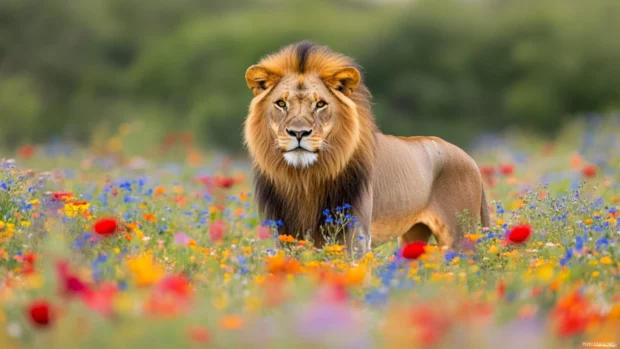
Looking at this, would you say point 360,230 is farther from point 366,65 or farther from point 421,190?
point 366,65

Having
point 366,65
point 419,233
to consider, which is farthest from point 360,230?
point 366,65

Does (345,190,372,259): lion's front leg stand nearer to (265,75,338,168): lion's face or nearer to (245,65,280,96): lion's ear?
(265,75,338,168): lion's face

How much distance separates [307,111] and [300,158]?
296 mm

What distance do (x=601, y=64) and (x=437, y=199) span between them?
2263 cm

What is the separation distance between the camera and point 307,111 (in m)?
5.75

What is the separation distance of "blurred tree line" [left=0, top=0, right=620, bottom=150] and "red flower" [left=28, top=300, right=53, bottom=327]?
20647 mm

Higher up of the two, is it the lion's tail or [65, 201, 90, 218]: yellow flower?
the lion's tail

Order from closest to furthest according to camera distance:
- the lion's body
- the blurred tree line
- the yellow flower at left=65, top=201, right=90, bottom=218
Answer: the yellow flower at left=65, top=201, right=90, bottom=218 < the lion's body < the blurred tree line

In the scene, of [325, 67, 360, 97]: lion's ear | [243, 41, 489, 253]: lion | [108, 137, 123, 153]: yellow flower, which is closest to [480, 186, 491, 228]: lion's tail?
[243, 41, 489, 253]: lion

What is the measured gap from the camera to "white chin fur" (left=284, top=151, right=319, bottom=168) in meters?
5.73

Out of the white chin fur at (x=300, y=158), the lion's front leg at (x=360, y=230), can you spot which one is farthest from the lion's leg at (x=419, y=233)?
the white chin fur at (x=300, y=158)

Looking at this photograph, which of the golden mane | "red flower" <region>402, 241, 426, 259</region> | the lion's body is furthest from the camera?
the lion's body

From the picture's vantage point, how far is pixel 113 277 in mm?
4445

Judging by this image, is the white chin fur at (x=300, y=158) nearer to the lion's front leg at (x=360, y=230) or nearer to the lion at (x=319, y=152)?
the lion at (x=319, y=152)
